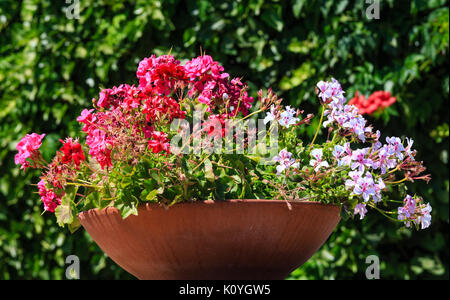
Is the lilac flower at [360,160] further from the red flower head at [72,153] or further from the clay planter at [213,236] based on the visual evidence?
the red flower head at [72,153]

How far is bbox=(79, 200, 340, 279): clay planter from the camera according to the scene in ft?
3.57

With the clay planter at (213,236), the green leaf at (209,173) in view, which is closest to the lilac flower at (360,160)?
the clay planter at (213,236)

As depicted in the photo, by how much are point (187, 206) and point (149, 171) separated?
4.4 inches

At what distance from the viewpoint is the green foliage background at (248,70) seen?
264 centimetres

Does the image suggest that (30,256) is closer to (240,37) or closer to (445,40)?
(240,37)

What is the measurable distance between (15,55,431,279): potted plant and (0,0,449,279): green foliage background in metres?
1.42

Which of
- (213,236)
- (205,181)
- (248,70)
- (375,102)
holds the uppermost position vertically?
(248,70)

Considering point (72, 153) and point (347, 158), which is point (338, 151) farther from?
point (72, 153)

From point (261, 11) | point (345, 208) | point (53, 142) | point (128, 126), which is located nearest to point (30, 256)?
point (53, 142)

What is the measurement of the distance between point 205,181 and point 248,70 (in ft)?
5.88

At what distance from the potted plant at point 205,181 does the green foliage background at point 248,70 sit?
1422 millimetres

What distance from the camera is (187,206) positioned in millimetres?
1084

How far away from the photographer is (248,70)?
2842mm

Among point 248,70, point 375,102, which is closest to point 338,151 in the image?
point 375,102
